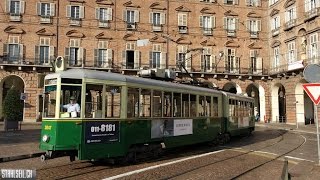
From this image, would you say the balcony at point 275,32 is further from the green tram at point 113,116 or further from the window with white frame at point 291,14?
the green tram at point 113,116

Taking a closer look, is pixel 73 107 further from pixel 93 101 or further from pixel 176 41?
pixel 176 41

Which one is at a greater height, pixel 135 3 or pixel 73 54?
pixel 135 3

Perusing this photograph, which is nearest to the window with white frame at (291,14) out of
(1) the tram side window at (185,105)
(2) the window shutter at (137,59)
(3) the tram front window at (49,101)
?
(2) the window shutter at (137,59)

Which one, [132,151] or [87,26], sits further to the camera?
[87,26]

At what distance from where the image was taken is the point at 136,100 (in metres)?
11.0

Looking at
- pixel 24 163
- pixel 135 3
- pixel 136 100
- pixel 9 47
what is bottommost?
pixel 24 163

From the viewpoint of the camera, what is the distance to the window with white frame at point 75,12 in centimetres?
3584

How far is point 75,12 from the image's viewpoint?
36031 mm

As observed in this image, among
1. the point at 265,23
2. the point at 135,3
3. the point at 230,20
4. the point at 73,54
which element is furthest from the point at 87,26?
the point at 265,23

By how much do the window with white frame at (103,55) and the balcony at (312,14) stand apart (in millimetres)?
19746

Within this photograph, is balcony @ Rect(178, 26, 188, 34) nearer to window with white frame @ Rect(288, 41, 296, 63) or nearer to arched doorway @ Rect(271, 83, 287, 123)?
window with white frame @ Rect(288, 41, 296, 63)

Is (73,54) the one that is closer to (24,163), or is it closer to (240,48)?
(240,48)

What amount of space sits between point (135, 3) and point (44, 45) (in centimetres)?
1054

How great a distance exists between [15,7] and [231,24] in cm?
2342
